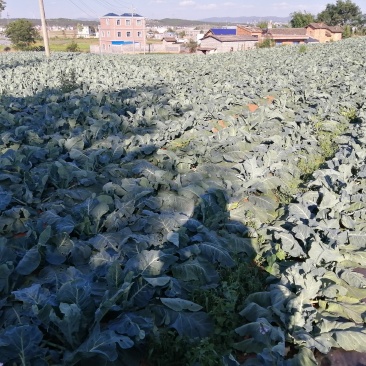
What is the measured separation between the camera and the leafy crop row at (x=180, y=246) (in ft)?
9.60

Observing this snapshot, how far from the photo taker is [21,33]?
197 feet

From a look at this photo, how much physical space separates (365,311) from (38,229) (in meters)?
3.35

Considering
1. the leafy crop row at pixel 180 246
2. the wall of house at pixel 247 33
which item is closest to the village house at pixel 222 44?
the wall of house at pixel 247 33

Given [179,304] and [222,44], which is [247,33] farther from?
[179,304]

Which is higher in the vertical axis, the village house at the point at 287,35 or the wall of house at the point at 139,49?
the village house at the point at 287,35

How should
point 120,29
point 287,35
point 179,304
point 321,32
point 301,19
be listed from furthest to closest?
point 301,19, point 321,32, point 287,35, point 120,29, point 179,304

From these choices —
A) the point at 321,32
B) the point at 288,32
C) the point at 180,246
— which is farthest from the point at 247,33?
the point at 180,246

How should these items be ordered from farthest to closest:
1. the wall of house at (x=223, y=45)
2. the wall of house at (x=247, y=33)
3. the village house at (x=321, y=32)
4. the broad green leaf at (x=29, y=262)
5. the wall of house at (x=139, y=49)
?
the wall of house at (x=247, y=33) → the village house at (x=321, y=32) → the wall of house at (x=139, y=49) → the wall of house at (x=223, y=45) → the broad green leaf at (x=29, y=262)

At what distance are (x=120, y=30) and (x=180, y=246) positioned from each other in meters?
78.7

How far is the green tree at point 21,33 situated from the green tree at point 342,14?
3043 inches

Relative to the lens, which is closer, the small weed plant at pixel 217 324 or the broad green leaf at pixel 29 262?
the small weed plant at pixel 217 324

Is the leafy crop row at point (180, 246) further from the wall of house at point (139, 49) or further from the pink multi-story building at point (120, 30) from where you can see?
the pink multi-story building at point (120, 30)

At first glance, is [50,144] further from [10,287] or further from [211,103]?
[211,103]

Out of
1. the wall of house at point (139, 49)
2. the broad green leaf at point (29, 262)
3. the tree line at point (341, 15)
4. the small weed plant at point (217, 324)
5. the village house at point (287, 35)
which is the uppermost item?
the tree line at point (341, 15)
